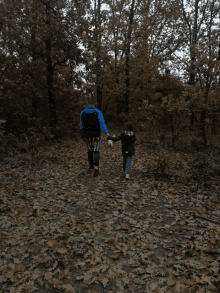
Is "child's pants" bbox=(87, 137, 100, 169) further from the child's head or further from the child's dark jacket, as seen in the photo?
the child's head

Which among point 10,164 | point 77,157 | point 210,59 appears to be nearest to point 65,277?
point 10,164

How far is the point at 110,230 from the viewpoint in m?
4.52

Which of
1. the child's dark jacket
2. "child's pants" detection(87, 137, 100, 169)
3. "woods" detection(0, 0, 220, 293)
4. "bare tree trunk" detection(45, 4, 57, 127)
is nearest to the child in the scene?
the child's dark jacket

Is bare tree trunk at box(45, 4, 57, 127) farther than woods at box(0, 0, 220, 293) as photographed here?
Yes

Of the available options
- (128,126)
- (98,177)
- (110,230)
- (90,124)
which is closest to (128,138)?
(128,126)

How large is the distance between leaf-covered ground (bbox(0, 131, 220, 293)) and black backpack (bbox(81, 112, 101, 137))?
1.68 metres

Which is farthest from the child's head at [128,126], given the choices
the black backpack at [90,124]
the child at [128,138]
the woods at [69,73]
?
the woods at [69,73]

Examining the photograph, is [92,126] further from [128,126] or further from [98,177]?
[98,177]

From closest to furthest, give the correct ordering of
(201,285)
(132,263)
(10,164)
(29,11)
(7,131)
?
(201,285) < (132,263) < (10,164) < (29,11) < (7,131)

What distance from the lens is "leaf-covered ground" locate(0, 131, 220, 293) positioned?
321 cm

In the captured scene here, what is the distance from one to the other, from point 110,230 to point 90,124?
3562 millimetres

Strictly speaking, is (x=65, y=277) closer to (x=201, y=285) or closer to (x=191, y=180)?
(x=201, y=285)

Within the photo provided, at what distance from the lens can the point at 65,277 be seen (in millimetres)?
3268

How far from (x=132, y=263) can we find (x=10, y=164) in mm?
7007
